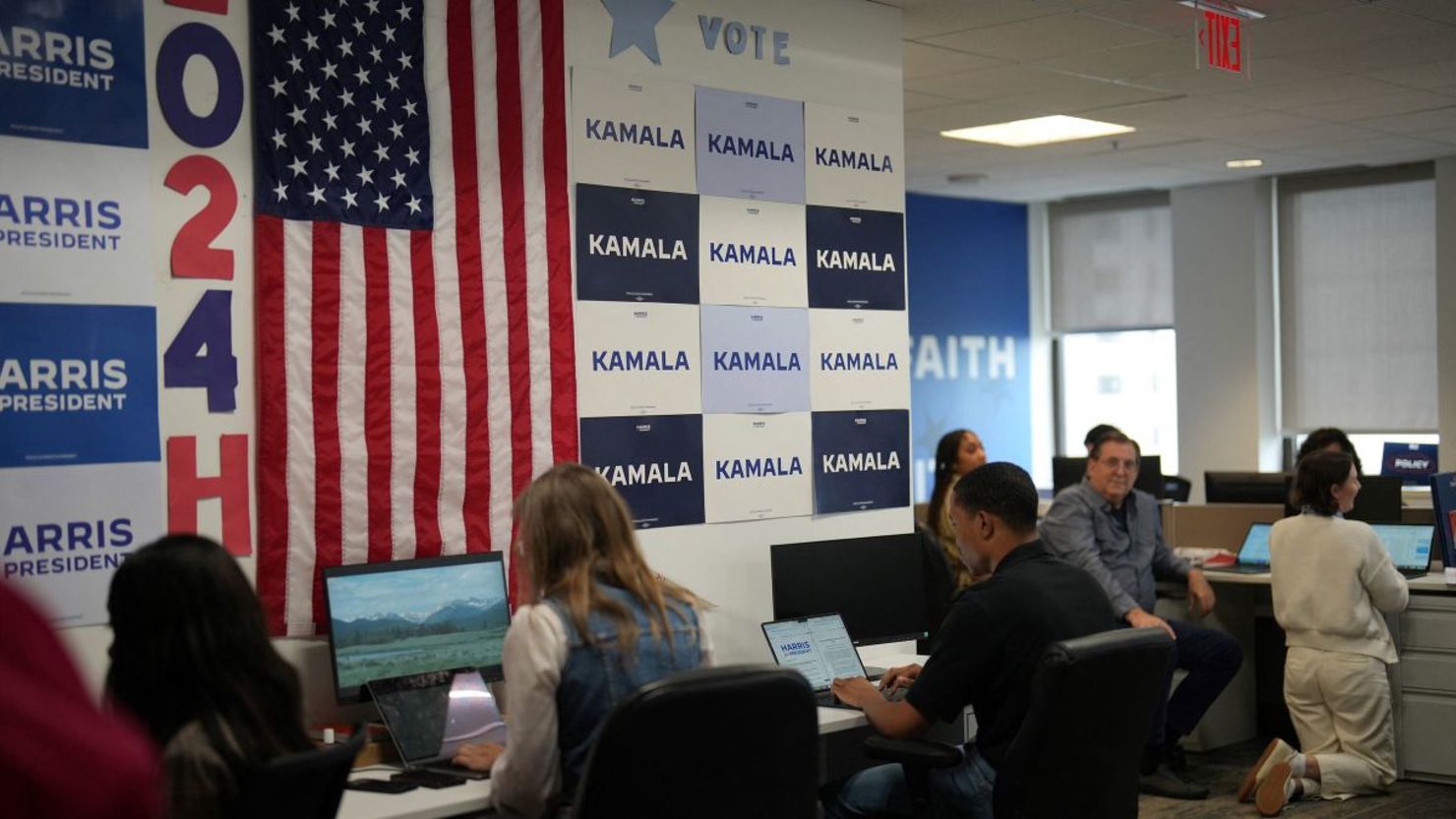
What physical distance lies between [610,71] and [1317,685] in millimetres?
3719

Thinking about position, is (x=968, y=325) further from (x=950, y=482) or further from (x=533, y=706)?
(x=533, y=706)

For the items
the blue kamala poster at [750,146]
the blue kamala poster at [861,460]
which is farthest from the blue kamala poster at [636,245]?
the blue kamala poster at [861,460]

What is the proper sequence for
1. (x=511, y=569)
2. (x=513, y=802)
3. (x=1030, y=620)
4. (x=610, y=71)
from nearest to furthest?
(x=513, y=802), (x=1030, y=620), (x=511, y=569), (x=610, y=71)

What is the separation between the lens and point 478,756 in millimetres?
3395

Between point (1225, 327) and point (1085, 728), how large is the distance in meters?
8.54

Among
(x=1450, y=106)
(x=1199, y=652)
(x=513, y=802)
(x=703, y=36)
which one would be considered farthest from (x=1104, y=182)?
(x=513, y=802)

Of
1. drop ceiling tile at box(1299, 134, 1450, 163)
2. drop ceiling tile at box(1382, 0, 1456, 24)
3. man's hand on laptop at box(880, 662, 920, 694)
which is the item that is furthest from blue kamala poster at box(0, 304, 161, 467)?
drop ceiling tile at box(1299, 134, 1450, 163)

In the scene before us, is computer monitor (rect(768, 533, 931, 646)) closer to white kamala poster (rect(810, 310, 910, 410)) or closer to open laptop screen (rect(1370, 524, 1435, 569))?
white kamala poster (rect(810, 310, 910, 410))

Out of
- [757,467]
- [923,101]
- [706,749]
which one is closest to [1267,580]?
[923,101]

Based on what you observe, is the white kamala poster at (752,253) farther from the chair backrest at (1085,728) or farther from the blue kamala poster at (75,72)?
the chair backrest at (1085,728)

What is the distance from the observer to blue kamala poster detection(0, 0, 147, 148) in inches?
126

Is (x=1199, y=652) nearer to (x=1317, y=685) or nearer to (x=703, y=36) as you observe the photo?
(x=1317, y=685)

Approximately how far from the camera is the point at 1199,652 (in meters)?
6.30

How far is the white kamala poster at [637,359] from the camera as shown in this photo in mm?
4352
